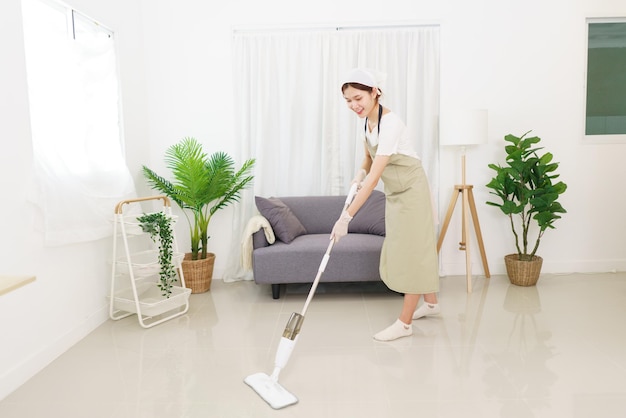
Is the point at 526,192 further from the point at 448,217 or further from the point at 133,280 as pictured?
the point at 133,280

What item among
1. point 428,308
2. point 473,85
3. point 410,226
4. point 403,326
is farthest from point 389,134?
point 473,85

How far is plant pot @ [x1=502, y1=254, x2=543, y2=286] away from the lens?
12.7 feet

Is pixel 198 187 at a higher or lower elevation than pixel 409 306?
higher

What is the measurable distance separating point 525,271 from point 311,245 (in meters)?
1.77

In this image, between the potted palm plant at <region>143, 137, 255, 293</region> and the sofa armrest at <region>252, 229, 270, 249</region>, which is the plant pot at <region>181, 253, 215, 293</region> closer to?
the potted palm plant at <region>143, 137, 255, 293</region>

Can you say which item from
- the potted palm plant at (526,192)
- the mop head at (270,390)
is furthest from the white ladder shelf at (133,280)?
the potted palm plant at (526,192)

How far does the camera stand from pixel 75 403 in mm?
2166

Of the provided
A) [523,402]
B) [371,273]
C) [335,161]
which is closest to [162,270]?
[371,273]

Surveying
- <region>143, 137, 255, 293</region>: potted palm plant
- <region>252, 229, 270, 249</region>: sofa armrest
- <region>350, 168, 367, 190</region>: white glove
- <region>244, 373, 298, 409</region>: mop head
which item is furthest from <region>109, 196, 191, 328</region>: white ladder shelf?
<region>350, 168, 367, 190</region>: white glove

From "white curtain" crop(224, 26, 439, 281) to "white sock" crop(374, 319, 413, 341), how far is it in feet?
5.57

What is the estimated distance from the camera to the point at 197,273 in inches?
153

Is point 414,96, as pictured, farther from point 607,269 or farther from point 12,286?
point 12,286

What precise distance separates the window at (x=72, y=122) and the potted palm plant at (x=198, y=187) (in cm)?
41

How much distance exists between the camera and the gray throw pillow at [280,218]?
375 cm
